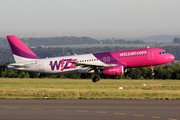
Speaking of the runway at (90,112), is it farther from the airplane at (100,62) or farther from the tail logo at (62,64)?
the tail logo at (62,64)

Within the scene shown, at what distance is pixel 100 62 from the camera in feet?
134

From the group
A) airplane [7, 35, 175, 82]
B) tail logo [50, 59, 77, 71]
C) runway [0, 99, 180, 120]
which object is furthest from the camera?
tail logo [50, 59, 77, 71]

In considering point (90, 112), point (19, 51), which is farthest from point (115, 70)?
point (90, 112)

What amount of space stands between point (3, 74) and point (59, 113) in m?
56.0

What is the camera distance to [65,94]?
1084 inches

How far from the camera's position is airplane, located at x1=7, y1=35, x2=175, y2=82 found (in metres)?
40.0

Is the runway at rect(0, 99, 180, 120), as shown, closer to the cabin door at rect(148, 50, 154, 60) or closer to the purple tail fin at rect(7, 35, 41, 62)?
the cabin door at rect(148, 50, 154, 60)

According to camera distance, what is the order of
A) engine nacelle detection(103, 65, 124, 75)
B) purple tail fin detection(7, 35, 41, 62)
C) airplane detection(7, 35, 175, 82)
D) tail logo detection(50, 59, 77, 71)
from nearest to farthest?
engine nacelle detection(103, 65, 124, 75) → airplane detection(7, 35, 175, 82) → tail logo detection(50, 59, 77, 71) → purple tail fin detection(7, 35, 41, 62)

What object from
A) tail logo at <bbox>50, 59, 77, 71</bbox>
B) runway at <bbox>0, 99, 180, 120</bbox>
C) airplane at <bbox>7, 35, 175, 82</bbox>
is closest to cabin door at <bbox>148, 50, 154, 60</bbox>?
airplane at <bbox>7, 35, 175, 82</bbox>

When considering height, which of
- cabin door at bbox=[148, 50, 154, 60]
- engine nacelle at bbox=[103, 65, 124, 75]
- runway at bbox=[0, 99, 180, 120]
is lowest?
runway at bbox=[0, 99, 180, 120]

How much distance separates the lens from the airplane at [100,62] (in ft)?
131

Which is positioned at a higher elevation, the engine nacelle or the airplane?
the airplane

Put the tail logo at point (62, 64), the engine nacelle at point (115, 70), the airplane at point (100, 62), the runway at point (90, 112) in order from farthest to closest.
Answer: the tail logo at point (62, 64)
the airplane at point (100, 62)
the engine nacelle at point (115, 70)
the runway at point (90, 112)

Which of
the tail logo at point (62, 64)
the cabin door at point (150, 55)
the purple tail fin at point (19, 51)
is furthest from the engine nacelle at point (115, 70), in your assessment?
the purple tail fin at point (19, 51)
